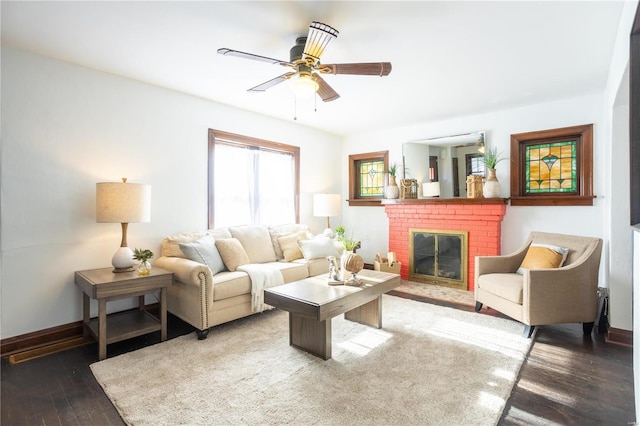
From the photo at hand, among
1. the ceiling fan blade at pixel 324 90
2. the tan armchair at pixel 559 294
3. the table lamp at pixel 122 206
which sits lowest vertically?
the tan armchair at pixel 559 294

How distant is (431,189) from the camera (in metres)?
4.82

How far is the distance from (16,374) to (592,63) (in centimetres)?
535

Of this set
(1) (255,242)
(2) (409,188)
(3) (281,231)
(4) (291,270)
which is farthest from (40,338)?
(2) (409,188)

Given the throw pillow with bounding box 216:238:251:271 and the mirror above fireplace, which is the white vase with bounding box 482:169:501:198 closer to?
the mirror above fireplace

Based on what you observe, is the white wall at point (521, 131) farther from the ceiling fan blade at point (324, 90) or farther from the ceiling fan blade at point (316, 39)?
the ceiling fan blade at point (316, 39)

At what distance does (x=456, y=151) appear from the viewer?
4.67 m

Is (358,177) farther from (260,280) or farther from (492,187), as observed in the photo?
(260,280)

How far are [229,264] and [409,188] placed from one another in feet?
9.79

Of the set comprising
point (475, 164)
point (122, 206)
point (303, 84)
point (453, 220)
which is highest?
point (303, 84)

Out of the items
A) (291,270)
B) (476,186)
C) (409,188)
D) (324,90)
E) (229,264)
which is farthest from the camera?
(409,188)

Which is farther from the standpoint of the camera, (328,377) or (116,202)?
(116,202)

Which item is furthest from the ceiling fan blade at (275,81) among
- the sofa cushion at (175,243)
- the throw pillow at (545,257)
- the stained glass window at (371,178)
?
the stained glass window at (371,178)

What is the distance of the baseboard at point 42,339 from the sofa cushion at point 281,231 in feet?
7.07

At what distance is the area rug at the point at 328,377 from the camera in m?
1.82
